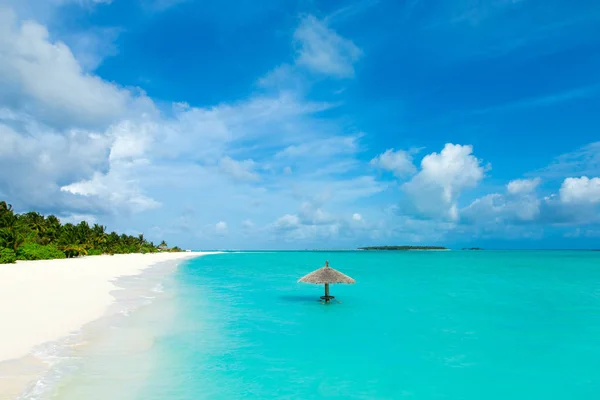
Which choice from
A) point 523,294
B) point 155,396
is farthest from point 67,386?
point 523,294

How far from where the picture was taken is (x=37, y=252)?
50156mm

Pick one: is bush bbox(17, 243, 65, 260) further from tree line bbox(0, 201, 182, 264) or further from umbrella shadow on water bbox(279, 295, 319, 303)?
umbrella shadow on water bbox(279, 295, 319, 303)

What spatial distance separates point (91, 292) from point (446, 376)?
1830 centimetres

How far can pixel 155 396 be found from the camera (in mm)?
7570

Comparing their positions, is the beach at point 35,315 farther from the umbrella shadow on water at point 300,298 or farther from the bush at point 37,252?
the bush at point 37,252

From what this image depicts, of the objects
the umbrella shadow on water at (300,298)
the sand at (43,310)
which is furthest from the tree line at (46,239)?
the umbrella shadow on water at (300,298)

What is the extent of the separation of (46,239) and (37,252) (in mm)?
11825

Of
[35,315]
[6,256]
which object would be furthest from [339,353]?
[6,256]

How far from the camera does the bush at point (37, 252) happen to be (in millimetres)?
46691

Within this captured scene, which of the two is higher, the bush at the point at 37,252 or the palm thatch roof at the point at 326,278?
the bush at the point at 37,252

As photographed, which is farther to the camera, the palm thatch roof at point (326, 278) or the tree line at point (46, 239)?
the tree line at point (46, 239)

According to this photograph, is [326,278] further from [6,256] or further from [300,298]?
[6,256]

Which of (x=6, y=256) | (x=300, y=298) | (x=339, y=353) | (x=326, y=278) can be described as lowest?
(x=339, y=353)

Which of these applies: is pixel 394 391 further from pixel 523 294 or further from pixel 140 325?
pixel 523 294
